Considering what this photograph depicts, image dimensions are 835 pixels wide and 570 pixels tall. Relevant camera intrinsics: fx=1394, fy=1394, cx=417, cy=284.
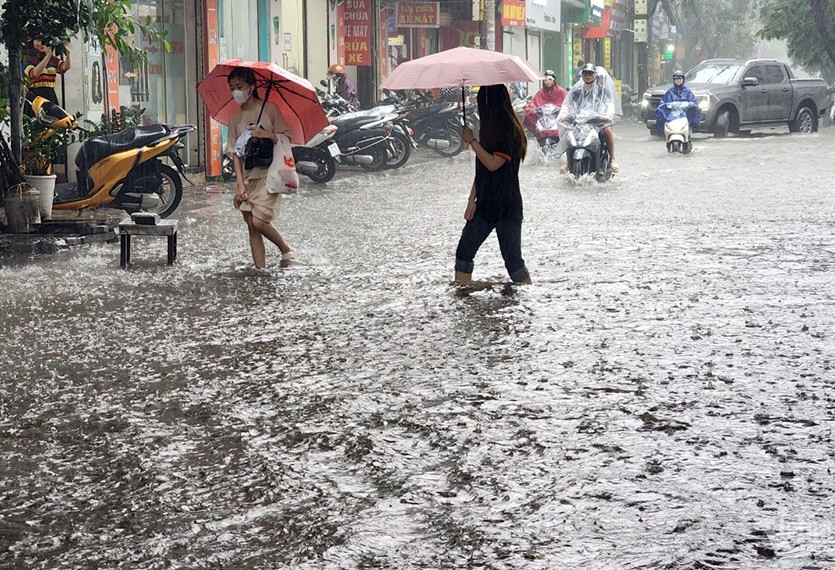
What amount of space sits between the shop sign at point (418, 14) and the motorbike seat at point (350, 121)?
13.6 meters

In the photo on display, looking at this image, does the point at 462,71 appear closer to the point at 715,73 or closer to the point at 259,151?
the point at 259,151

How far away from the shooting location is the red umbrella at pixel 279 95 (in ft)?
34.1

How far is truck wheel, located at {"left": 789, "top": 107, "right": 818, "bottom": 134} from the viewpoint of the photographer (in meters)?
35.3

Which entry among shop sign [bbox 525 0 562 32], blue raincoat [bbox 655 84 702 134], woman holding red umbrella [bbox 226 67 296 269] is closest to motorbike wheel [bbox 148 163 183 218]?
woman holding red umbrella [bbox 226 67 296 269]

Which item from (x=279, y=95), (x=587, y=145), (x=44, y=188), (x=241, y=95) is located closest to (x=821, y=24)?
(x=587, y=145)

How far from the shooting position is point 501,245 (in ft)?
31.4

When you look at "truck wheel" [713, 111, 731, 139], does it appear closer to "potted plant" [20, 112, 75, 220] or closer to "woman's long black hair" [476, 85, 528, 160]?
"potted plant" [20, 112, 75, 220]

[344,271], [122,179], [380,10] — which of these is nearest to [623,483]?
[344,271]

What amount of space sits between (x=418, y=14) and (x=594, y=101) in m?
16.3

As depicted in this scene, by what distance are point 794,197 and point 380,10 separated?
693 inches

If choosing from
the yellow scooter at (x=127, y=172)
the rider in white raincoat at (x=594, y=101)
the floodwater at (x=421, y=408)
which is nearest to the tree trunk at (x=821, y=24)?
the rider in white raincoat at (x=594, y=101)

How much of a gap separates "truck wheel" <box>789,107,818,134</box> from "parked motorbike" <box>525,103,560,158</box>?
13031 mm

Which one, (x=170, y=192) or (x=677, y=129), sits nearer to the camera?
(x=170, y=192)

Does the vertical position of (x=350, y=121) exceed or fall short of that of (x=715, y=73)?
it falls short
